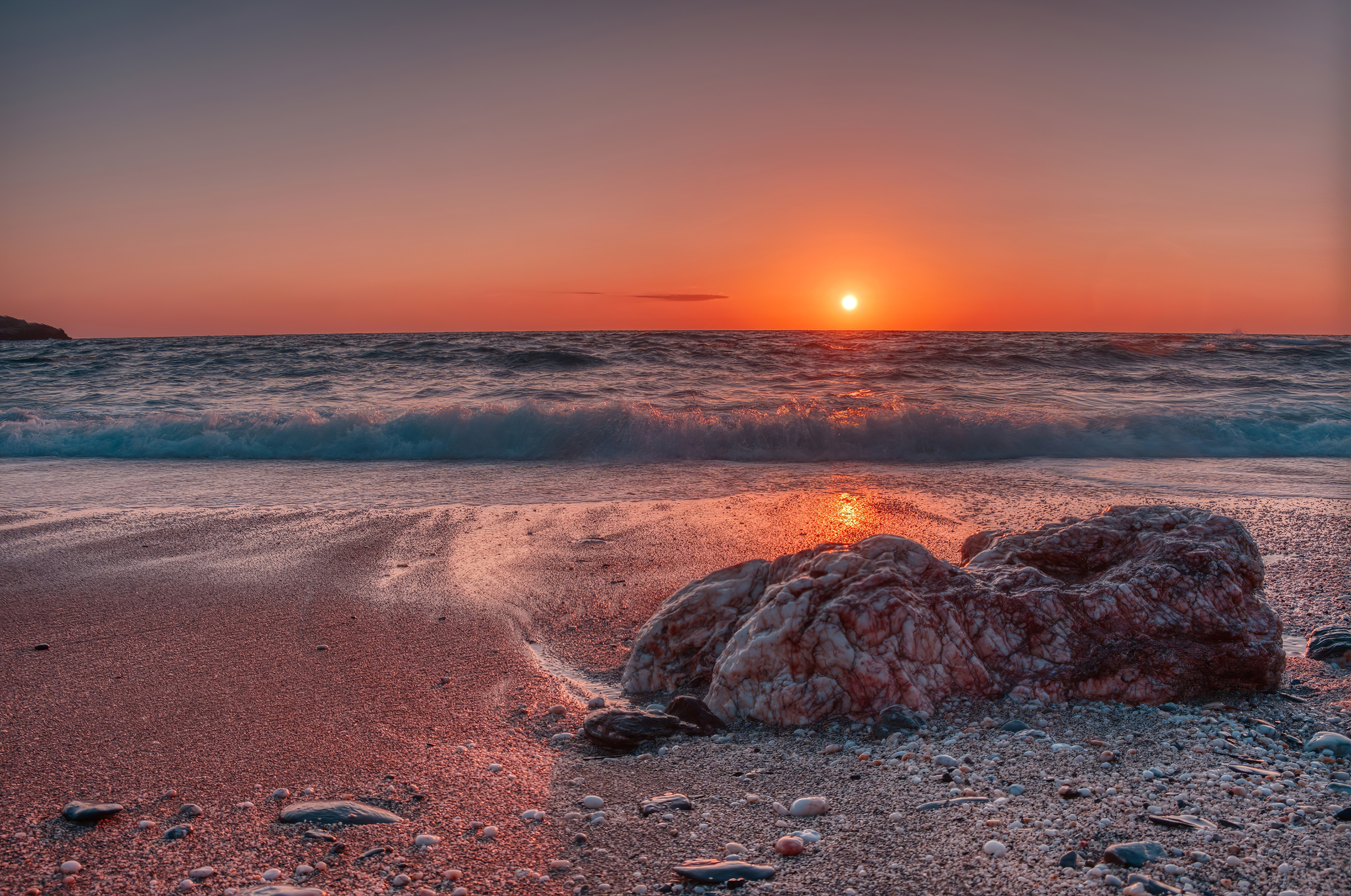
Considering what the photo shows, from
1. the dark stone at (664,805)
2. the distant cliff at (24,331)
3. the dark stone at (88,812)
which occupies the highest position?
the distant cliff at (24,331)

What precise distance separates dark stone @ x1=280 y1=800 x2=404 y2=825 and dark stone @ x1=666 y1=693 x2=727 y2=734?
91 cm

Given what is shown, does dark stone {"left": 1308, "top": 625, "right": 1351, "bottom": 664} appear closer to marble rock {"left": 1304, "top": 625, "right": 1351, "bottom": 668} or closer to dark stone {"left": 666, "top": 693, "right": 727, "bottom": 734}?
marble rock {"left": 1304, "top": 625, "right": 1351, "bottom": 668}

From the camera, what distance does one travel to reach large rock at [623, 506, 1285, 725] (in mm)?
2459

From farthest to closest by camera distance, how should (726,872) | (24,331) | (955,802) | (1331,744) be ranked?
(24,331) < (1331,744) < (955,802) < (726,872)

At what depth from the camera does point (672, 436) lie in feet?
31.0

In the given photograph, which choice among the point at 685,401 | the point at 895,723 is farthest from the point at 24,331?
the point at 895,723

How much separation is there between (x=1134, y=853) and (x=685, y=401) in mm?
11337

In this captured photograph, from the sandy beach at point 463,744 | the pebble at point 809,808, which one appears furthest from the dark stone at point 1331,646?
the pebble at point 809,808

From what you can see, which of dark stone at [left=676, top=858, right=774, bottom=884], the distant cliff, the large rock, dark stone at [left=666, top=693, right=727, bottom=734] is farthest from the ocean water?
the distant cliff

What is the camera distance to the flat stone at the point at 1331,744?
2.06 meters

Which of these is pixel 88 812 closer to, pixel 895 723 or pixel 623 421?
pixel 895 723

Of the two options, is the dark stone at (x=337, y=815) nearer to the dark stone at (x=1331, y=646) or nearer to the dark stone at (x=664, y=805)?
the dark stone at (x=664, y=805)

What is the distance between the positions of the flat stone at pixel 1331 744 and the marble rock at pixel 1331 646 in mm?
788

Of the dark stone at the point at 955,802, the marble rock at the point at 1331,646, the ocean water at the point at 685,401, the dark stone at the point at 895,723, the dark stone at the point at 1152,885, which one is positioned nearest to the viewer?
the dark stone at the point at 1152,885
